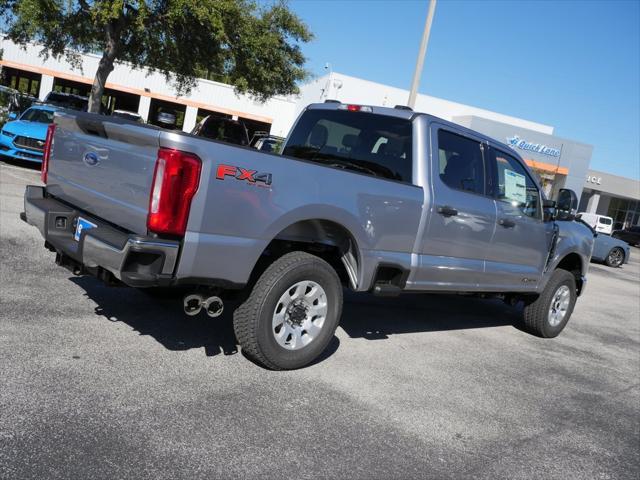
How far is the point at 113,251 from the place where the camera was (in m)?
3.48

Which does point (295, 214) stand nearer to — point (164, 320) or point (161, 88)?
point (164, 320)

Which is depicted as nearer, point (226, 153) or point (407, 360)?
point (226, 153)

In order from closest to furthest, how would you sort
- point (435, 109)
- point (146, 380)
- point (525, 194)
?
point (146, 380) < point (525, 194) < point (435, 109)

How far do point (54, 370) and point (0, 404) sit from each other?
0.53 metres

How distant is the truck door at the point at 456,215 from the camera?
5.11m

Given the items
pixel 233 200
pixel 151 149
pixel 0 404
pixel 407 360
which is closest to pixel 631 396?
pixel 407 360

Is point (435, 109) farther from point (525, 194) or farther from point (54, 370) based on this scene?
point (54, 370)

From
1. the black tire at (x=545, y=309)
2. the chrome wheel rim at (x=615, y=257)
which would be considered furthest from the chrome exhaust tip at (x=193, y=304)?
the chrome wheel rim at (x=615, y=257)

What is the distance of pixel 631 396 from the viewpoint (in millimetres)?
5496

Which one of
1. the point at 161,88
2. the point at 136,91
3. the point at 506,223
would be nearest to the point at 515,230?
the point at 506,223

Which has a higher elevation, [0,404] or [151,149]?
[151,149]

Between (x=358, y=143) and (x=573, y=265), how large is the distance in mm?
3830

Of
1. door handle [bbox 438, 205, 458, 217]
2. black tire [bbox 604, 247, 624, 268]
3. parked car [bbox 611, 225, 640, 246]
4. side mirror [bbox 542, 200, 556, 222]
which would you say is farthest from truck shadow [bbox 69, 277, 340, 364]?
parked car [bbox 611, 225, 640, 246]

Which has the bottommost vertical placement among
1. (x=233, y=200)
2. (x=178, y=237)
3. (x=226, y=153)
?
(x=178, y=237)
